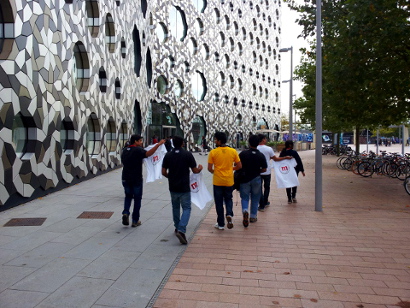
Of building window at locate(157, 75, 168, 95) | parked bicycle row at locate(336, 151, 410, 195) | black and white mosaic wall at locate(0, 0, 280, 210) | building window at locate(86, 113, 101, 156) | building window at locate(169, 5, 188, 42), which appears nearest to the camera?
black and white mosaic wall at locate(0, 0, 280, 210)

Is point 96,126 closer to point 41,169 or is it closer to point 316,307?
point 41,169

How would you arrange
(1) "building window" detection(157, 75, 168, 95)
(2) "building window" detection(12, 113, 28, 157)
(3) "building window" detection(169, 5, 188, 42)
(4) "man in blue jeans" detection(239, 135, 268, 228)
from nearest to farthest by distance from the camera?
(4) "man in blue jeans" detection(239, 135, 268, 228)
(2) "building window" detection(12, 113, 28, 157)
(1) "building window" detection(157, 75, 168, 95)
(3) "building window" detection(169, 5, 188, 42)

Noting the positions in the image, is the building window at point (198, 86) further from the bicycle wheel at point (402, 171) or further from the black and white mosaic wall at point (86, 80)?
the bicycle wheel at point (402, 171)

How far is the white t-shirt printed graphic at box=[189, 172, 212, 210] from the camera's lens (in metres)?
7.23

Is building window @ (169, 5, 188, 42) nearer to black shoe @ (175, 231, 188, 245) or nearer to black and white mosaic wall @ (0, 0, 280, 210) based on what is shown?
black and white mosaic wall @ (0, 0, 280, 210)

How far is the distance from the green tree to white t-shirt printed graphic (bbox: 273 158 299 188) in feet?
13.8

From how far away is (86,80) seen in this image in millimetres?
15391

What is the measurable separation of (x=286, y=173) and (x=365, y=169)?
887 centimetres

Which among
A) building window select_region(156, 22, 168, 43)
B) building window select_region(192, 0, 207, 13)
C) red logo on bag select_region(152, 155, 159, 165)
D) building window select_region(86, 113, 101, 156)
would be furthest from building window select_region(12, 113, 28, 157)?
building window select_region(192, 0, 207, 13)

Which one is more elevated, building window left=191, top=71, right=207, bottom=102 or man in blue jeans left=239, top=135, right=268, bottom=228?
building window left=191, top=71, right=207, bottom=102

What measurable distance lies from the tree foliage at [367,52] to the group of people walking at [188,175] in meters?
6.00

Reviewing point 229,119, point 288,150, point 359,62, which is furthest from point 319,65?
point 229,119

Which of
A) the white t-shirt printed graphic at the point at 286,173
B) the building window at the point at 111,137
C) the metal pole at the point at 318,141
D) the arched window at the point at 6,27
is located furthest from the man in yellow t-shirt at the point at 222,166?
the building window at the point at 111,137

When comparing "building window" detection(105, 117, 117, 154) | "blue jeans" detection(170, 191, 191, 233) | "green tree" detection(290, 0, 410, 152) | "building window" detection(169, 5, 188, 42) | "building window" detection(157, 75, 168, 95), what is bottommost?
"blue jeans" detection(170, 191, 191, 233)
